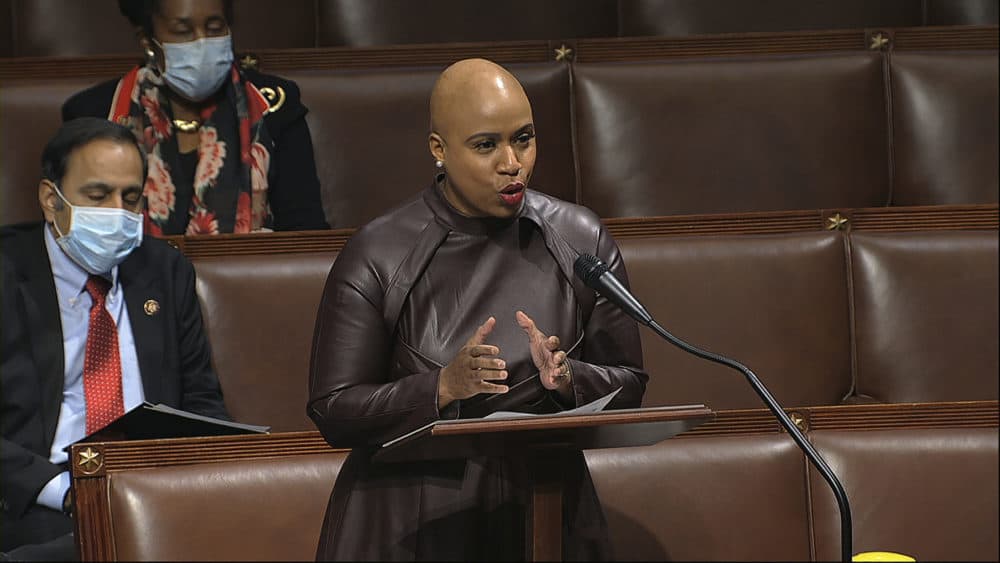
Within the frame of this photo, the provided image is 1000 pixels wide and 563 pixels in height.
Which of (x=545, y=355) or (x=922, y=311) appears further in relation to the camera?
(x=922, y=311)

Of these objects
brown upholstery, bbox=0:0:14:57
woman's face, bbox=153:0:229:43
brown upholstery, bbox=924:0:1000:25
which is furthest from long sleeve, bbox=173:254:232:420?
brown upholstery, bbox=924:0:1000:25

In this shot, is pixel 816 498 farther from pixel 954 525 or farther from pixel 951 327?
pixel 951 327

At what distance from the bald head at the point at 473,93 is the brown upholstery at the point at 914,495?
0.27 meters

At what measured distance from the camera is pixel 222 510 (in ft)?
2.32

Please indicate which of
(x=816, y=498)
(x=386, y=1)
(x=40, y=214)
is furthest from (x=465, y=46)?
(x=816, y=498)

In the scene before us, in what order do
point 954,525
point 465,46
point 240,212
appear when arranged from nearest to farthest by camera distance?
point 954,525 < point 240,212 < point 465,46

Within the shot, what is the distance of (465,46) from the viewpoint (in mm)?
1199

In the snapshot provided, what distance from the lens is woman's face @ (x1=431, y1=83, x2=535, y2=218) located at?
61cm

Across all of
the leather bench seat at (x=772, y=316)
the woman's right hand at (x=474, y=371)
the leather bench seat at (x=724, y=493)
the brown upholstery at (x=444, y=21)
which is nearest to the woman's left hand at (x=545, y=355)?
the woman's right hand at (x=474, y=371)

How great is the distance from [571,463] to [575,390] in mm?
60

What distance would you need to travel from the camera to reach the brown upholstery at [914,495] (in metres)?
0.73

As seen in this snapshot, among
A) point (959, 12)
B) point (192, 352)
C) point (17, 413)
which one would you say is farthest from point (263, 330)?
point (959, 12)

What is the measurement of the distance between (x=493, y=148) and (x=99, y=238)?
1.32ft

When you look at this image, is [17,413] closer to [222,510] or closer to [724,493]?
[222,510]
